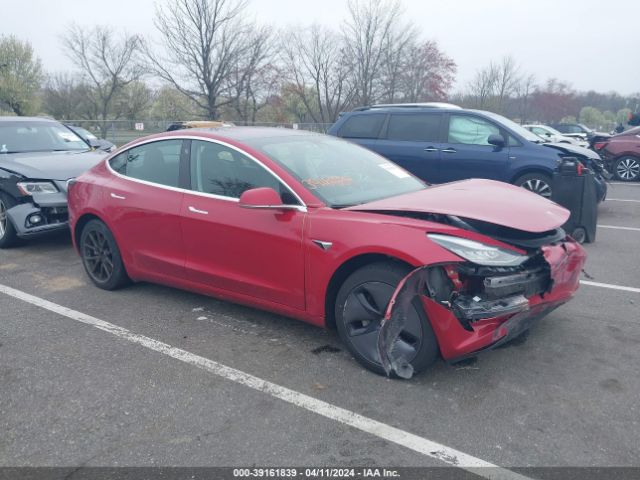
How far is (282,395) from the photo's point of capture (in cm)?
321

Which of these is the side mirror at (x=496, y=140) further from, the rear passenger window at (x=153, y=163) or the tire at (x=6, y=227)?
the tire at (x=6, y=227)

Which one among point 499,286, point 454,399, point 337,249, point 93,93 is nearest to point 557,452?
point 454,399

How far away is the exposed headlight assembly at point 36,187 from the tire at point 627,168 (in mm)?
13328

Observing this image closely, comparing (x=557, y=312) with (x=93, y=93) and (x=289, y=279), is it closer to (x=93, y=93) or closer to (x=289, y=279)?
(x=289, y=279)

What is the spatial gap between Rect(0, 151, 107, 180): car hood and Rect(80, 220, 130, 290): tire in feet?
5.63

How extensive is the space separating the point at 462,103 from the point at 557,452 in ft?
129

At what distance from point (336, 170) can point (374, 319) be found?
52.5 inches

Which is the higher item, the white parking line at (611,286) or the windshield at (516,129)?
the windshield at (516,129)

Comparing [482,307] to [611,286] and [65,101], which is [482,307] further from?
[65,101]

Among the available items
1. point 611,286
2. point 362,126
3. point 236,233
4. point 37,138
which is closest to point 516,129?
point 362,126

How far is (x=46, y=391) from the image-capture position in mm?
3297

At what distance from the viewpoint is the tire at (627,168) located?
45.2 ft

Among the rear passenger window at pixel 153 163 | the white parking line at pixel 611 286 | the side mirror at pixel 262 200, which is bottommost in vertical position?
the white parking line at pixel 611 286

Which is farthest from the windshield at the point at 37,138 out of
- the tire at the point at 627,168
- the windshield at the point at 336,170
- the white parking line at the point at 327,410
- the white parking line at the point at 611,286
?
the tire at the point at 627,168
